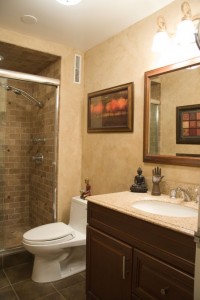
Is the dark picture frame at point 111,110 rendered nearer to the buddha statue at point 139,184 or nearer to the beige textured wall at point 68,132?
the beige textured wall at point 68,132

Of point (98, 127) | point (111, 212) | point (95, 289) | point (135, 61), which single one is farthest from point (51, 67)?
point (95, 289)

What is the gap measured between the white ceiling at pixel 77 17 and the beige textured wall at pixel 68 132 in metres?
0.23

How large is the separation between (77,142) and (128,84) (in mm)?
965

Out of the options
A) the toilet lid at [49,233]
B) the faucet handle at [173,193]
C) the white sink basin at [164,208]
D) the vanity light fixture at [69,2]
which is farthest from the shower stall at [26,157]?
the faucet handle at [173,193]

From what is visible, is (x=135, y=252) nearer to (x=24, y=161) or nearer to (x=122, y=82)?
(x=122, y=82)

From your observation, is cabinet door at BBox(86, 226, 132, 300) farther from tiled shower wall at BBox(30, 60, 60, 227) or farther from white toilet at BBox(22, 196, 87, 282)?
tiled shower wall at BBox(30, 60, 60, 227)

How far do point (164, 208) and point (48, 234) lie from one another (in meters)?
1.07

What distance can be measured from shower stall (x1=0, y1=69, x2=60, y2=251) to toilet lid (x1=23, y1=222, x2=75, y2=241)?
1.39ft

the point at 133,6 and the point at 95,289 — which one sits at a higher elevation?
the point at 133,6

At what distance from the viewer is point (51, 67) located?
9.21 feet

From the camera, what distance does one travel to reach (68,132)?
2.67 metres

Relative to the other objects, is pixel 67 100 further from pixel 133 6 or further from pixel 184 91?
pixel 184 91

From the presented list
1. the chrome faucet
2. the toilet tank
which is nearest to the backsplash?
the chrome faucet

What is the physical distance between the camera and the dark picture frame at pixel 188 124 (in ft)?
5.29
